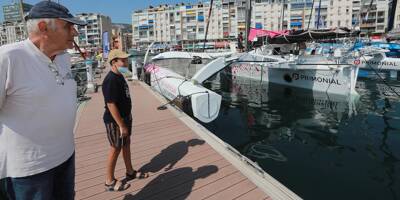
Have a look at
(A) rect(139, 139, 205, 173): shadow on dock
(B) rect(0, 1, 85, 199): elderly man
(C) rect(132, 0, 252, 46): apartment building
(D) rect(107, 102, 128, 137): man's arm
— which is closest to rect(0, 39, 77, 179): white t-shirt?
(B) rect(0, 1, 85, 199): elderly man

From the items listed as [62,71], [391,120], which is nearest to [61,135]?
[62,71]

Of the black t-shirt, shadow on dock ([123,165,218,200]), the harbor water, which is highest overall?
the black t-shirt

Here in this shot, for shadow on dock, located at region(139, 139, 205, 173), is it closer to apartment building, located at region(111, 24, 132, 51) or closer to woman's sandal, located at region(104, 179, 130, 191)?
woman's sandal, located at region(104, 179, 130, 191)

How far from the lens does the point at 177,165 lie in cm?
379

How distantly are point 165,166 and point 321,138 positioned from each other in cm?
459

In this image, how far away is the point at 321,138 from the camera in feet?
21.6

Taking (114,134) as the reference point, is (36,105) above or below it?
above

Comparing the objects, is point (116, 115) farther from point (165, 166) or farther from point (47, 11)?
point (47, 11)

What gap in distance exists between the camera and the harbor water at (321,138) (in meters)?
4.33

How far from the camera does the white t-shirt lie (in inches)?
54.7

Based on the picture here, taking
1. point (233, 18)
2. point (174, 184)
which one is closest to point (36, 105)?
point (174, 184)

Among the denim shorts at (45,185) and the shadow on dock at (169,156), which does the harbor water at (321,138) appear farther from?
the denim shorts at (45,185)

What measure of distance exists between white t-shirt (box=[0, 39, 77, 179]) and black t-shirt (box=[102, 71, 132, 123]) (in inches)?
50.1

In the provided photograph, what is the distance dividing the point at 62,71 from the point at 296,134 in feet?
21.0
